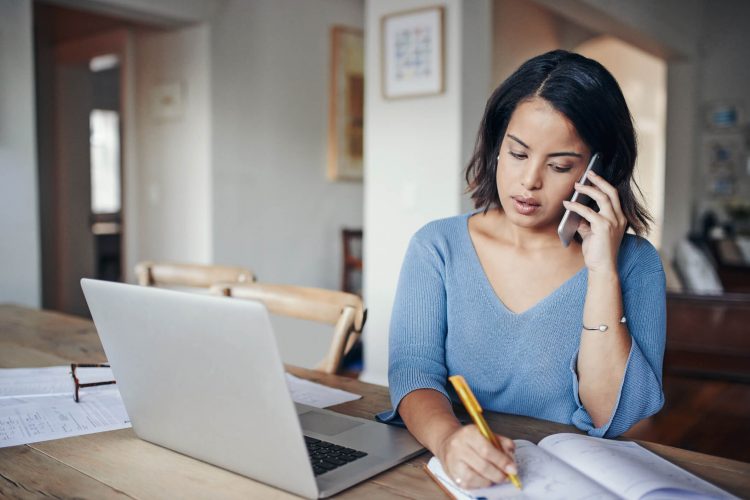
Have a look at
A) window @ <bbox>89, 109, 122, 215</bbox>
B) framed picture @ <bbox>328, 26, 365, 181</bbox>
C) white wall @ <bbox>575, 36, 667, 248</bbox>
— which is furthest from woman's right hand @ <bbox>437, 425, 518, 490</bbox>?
window @ <bbox>89, 109, 122, 215</bbox>

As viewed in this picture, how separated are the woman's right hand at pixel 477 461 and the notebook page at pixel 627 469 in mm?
94

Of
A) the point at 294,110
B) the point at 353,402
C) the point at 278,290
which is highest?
the point at 294,110

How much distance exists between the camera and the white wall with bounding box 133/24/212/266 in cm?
419

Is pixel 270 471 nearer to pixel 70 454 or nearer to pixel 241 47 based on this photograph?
pixel 70 454

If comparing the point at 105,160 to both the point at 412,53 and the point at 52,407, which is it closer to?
the point at 412,53

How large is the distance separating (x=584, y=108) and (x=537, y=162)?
112 mm

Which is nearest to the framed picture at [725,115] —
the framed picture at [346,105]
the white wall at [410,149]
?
the framed picture at [346,105]

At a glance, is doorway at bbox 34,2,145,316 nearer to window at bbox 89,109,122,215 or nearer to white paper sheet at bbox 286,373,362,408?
window at bbox 89,109,122,215

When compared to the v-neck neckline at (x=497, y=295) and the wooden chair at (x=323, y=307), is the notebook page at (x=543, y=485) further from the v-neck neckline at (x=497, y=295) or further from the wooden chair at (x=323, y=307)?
the wooden chair at (x=323, y=307)

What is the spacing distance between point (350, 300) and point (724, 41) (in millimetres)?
5917

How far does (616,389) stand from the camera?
3.51 ft

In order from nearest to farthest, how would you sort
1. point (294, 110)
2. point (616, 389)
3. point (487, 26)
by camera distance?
point (616, 389)
point (487, 26)
point (294, 110)

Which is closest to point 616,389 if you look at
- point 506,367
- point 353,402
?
point 506,367

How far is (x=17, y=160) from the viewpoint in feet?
11.1
